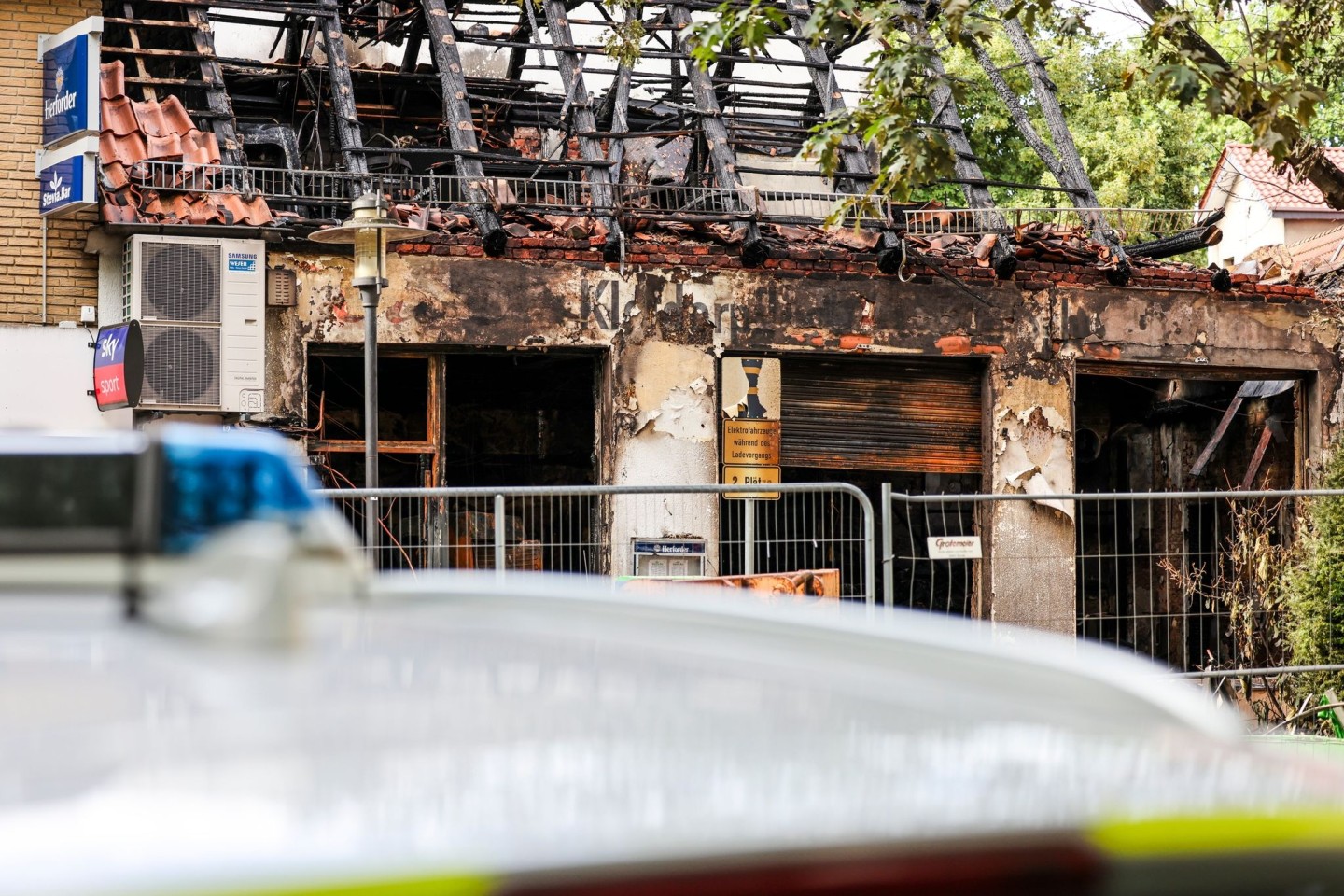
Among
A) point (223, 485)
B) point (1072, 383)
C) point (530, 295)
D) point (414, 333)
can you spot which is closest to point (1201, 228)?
point (1072, 383)

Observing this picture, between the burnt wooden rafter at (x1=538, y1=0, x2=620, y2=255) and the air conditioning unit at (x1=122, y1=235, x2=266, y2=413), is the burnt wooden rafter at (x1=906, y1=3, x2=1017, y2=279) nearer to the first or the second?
the burnt wooden rafter at (x1=538, y1=0, x2=620, y2=255)

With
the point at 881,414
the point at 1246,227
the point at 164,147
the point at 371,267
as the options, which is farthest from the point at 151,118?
the point at 1246,227

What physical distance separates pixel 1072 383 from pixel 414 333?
5.72m

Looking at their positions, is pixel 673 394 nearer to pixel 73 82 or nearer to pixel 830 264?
pixel 830 264

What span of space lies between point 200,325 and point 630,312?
335 centimetres

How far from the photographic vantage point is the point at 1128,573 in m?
15.0

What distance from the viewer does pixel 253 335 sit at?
1141cm

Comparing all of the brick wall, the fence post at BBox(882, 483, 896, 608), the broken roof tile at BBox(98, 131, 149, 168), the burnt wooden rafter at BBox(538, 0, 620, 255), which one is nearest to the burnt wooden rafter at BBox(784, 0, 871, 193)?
the burnt wooden rafter at BBox(538, 0, 620, 255)

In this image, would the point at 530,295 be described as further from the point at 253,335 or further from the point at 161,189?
the point at 161,189

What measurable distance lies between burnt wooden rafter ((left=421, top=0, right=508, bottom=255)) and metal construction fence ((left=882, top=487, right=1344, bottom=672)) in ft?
12.8

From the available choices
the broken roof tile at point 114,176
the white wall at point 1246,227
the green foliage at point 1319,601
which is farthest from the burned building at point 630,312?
the white wall at point 1246,227

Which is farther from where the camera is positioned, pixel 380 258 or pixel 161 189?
pixel 161 189

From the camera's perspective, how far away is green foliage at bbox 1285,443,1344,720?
9.34 m

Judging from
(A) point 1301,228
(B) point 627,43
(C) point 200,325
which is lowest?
(C) point 200,325
